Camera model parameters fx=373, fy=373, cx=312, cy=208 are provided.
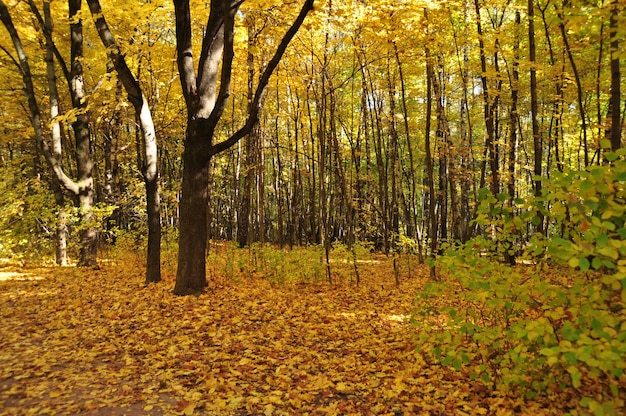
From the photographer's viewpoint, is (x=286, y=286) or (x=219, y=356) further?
(x=286, y=286)

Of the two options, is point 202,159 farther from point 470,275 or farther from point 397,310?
point 470,275

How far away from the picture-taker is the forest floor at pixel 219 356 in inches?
152

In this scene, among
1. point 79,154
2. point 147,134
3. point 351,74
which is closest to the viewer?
point 147,134

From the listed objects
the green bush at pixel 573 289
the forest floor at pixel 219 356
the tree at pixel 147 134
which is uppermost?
the tree at pixel 147 134

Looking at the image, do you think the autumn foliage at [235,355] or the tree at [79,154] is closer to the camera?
the autumn foliage at [235,355]

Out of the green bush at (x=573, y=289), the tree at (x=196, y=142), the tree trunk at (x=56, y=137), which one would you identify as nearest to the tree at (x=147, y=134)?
the tree at (x=196, y=142)

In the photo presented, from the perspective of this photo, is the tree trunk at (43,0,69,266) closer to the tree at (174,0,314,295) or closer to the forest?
the forest

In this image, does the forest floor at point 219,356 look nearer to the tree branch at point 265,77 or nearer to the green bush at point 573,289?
the green bush at point 573,289

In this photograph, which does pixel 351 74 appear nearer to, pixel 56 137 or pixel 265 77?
pixel 265 77

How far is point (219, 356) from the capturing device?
5.11m

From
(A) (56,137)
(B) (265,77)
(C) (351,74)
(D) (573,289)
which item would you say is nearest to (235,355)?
(D) (573,289)

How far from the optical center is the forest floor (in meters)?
3.87

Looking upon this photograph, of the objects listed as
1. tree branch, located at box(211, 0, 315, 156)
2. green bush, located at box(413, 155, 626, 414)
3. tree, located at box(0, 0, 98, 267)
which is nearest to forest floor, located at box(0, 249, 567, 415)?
green bush, located at box(413, 155, 626, 414)

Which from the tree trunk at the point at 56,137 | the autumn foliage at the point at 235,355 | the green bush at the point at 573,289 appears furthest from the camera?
the tree trunk at the point at 56,137
